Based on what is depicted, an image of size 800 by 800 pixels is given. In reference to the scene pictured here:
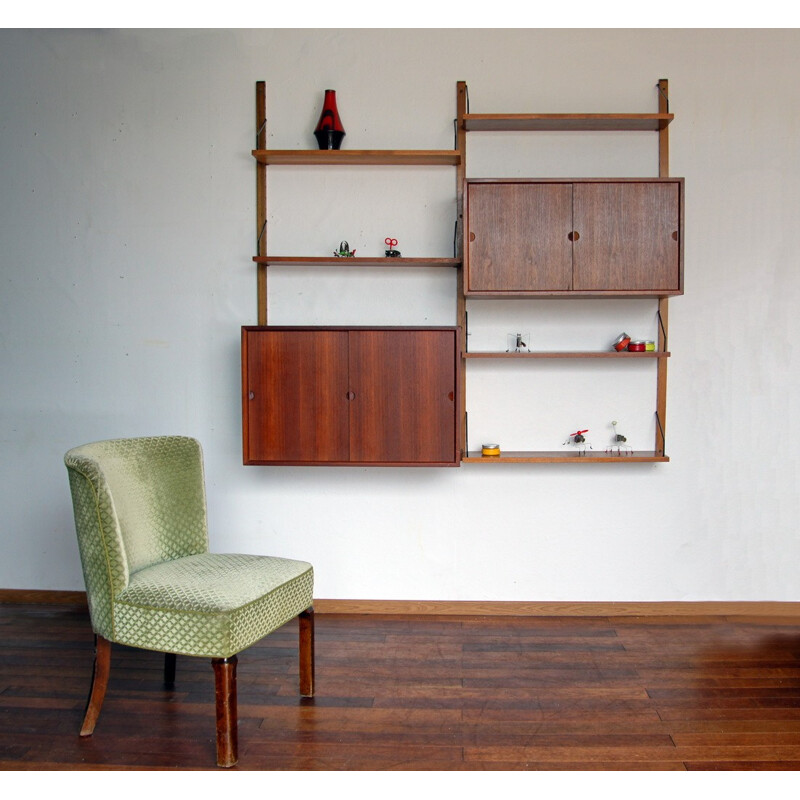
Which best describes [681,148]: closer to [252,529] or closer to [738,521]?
[738,521]

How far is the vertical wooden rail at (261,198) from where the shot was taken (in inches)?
131

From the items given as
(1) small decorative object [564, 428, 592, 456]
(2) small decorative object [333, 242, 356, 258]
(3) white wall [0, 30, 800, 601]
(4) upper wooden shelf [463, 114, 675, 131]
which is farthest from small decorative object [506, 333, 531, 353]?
(4) upper wooden shelf [463, 114, 675, 131]

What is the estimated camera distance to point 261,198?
3.35m

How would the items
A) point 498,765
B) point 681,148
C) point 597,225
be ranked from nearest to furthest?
point 498,765, point 597,225, point 681,148

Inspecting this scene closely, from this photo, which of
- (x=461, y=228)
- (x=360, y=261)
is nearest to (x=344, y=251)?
(x=360, y=261)

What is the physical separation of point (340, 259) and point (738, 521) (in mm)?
2146

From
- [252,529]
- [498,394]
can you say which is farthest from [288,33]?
→ [252,529]

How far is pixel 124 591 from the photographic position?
2207 mm

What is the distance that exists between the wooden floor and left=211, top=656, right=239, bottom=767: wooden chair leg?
66 millimetres

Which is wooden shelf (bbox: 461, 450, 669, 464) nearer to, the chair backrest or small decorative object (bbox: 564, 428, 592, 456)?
small decorative object (bbox: 564, 428, 592, 456)

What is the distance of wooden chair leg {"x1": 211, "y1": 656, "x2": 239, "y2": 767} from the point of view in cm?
206

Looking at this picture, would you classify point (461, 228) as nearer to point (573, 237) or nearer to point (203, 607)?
point (573, 237)

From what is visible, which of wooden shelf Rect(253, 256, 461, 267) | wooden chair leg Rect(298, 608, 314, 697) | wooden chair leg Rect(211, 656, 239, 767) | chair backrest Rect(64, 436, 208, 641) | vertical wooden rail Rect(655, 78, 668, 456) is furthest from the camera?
vertical wooden rail Rect(655, 78, 668, 456)

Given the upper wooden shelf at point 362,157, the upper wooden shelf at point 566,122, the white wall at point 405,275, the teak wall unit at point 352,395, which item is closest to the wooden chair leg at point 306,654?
the teak wall unit at point 352,395
